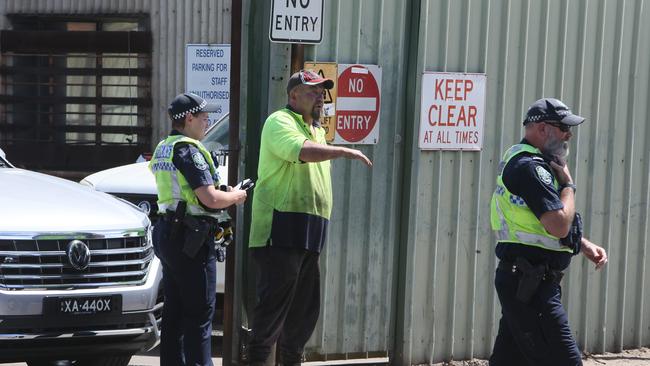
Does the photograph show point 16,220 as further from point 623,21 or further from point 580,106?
point 623,21

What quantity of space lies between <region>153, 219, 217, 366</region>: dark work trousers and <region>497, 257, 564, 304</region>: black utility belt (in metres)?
1.82

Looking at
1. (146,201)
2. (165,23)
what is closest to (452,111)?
(146,201)

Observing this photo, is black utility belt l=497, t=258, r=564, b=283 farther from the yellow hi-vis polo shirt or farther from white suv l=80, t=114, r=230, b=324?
white suv l=80, t=114, r=230, b=324

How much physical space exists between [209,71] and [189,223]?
27.3 feet

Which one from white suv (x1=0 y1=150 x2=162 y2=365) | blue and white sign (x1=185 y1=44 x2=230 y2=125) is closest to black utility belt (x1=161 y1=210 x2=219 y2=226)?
white suv (x1=0 y1=150 x2=162 y2=365)

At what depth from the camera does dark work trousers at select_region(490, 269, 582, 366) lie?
554 cm

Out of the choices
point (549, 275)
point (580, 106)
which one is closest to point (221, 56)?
point (580, 106)

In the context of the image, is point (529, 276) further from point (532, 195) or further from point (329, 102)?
point (329, 102)

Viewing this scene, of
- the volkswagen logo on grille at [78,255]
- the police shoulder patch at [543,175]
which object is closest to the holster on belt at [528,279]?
the police shoulder patch at [543,175]

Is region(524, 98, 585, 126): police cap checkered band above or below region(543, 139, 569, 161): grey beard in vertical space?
above

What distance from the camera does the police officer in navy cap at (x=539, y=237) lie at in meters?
5.47

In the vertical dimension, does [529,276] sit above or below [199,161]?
below

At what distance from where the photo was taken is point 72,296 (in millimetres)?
6305

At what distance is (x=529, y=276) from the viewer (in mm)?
5559
